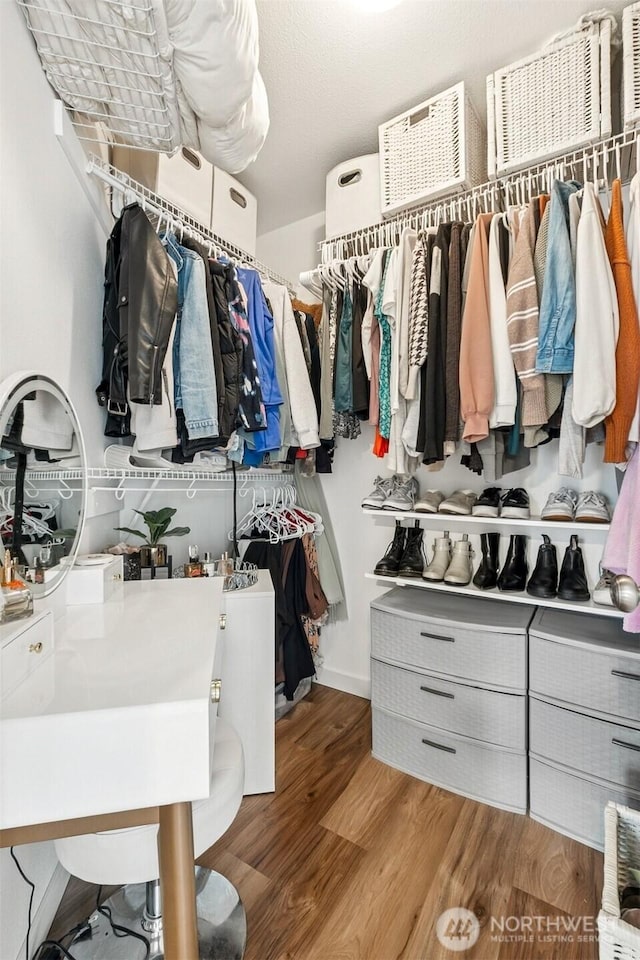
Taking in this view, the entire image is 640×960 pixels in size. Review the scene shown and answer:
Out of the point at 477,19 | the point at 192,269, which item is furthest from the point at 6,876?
the point at 477,19

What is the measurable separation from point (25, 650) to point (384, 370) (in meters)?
1.34

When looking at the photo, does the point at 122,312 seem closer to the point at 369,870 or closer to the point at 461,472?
the point at 461,472

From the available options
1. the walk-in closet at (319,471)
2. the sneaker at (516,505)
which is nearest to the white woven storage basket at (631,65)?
the walk-in closet at (319,471)

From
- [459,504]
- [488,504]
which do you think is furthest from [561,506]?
[459,504]

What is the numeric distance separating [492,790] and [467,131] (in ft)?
7.57

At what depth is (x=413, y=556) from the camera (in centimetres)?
182

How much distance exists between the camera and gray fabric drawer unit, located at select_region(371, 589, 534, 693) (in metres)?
1.42

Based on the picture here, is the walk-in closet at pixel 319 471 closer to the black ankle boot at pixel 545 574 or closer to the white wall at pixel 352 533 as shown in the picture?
the black ankle boot at pixel 545 574

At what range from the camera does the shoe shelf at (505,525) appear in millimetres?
1471

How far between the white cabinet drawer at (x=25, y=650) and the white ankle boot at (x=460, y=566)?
1362 millimetres

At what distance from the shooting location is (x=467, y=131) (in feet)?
5.06

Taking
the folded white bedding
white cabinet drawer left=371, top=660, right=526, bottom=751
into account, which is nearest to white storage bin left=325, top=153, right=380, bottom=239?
the folded white bedding

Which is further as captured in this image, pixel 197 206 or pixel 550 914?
pixel 197 206

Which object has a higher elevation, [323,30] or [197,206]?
[323,30]
